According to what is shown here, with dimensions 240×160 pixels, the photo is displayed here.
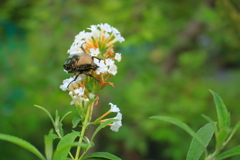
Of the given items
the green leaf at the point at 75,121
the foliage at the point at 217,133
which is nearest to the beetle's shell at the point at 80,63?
the green leaf at the point at 75,121

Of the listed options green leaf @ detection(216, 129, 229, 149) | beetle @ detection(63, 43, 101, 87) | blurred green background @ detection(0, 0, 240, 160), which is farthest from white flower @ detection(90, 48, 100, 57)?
blurred green background @ detection(0, 0, 240, 160)

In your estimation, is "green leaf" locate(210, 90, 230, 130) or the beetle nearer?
"green leaf" locate(210, 90, 230, 130)

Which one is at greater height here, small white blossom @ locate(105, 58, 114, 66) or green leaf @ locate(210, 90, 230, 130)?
small white blossom @ locate(105, 58, 114, 66)

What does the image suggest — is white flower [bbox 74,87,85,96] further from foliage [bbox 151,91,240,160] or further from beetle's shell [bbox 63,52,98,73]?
foliage [bbox 151,91,240,160]

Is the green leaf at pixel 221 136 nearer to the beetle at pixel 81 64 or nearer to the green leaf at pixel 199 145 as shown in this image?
the green leaf at pixel 199 145

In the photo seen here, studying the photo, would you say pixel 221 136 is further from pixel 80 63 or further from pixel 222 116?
pixel 80 63
